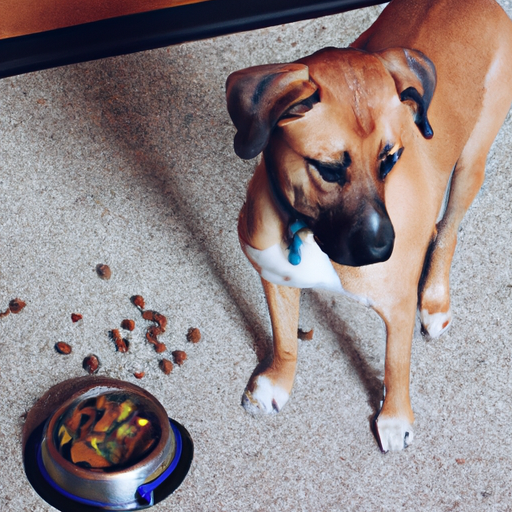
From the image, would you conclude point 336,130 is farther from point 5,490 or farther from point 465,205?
point 5,490

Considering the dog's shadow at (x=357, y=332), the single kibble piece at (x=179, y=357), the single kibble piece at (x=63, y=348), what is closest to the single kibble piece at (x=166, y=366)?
the single kibble piece at (x=179, y=357)

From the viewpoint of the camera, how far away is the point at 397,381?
1.39 metres

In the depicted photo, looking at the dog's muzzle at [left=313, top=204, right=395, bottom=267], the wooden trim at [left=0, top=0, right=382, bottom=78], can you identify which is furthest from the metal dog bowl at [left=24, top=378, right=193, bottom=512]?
the wooden trim at [left=0, top=0, right=382, bottom=78]

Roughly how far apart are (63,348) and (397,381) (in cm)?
81

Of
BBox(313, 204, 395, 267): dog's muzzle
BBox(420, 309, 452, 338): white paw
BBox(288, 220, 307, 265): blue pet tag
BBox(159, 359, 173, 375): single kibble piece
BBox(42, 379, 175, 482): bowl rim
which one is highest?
BBox(313, 204, 395, 267): dog's muzzle

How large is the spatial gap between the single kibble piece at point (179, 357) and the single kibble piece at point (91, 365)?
19 cm

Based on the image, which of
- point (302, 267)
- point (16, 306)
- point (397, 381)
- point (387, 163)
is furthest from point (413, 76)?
point (16, 306)

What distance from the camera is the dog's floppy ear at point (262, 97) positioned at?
86 cm

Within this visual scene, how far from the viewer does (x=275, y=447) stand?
A: 1.49m

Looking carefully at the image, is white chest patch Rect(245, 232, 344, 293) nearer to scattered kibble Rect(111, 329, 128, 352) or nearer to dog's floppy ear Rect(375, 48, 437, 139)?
dog's floppy ear Rect(375, 48, 437, 139)

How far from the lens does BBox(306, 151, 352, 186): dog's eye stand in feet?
2.90

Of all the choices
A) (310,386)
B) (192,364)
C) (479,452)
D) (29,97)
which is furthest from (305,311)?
(29,97)

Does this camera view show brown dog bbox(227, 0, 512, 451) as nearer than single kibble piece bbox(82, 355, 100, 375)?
Yes

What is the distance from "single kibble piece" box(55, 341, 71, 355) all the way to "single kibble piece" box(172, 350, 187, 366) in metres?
0.27
